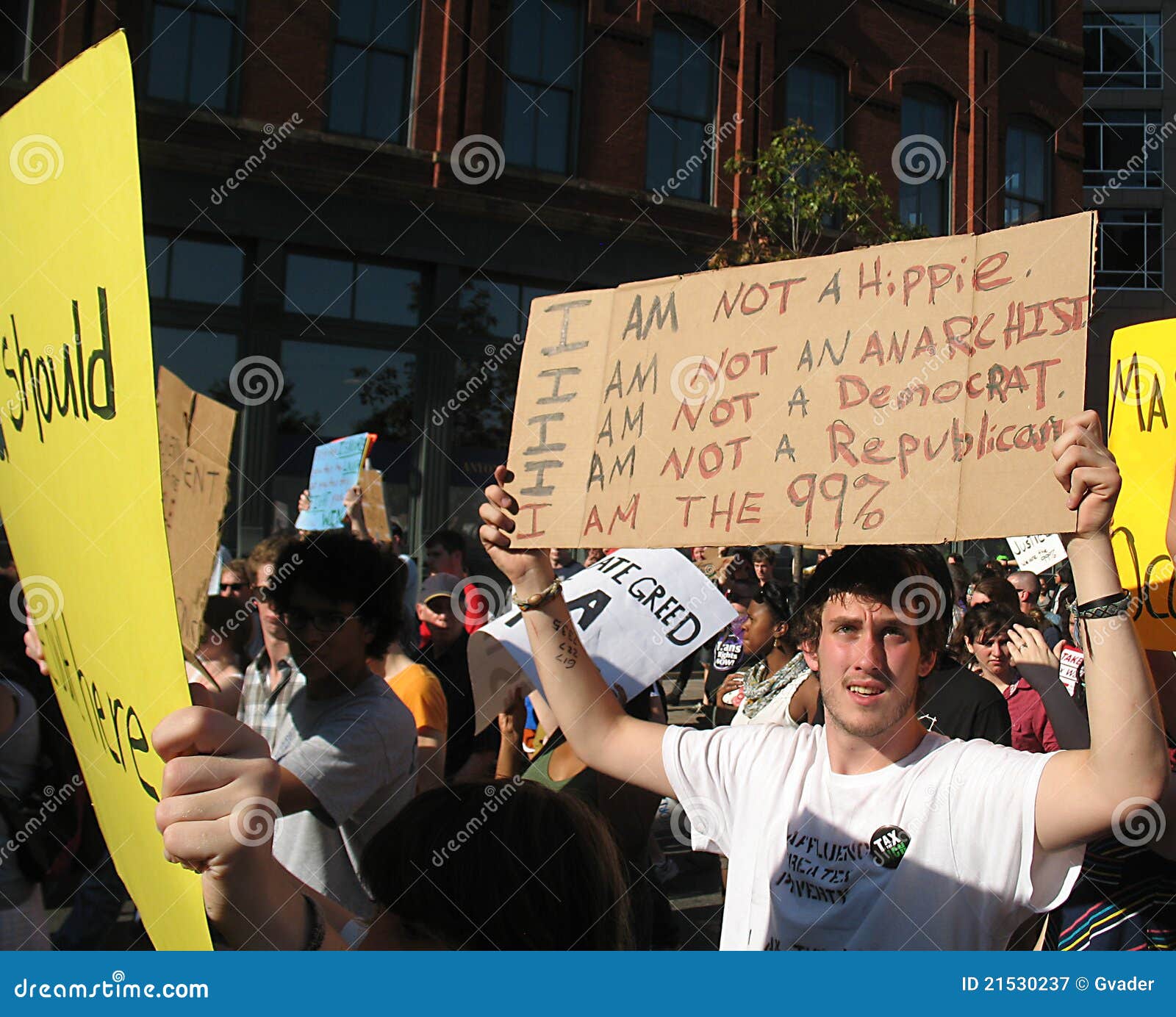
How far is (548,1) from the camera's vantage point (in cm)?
1463

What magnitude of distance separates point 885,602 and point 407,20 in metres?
14.0

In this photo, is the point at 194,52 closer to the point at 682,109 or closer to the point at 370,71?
the point at 370,71

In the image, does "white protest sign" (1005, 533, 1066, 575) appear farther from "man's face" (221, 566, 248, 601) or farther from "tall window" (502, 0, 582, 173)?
"tall window" (502, 0, 582, 173)

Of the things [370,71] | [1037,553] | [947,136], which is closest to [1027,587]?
[1037,553]

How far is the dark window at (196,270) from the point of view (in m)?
12.3

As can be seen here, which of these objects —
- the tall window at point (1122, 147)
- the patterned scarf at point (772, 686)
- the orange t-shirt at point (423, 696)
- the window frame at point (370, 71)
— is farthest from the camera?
the tall window at point (1122, 147)

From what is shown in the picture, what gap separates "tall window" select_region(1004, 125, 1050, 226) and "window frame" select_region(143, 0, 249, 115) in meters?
12.8

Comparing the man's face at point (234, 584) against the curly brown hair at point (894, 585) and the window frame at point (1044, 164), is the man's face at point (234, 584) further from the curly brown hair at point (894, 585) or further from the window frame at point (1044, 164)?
the window frame at point (1044, 164)

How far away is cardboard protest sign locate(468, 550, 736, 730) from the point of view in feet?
10.4

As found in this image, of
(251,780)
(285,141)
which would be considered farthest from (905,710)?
(285,141)

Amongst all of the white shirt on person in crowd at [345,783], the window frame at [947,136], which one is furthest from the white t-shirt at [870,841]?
the window frame at [947,136]

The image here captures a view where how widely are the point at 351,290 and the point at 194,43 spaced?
3482 millimetres

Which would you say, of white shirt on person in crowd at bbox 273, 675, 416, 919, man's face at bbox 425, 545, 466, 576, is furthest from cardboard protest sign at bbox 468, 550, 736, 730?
man's face at bbox 425, 545, 466, 576

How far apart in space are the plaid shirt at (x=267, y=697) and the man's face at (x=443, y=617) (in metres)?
1.13
